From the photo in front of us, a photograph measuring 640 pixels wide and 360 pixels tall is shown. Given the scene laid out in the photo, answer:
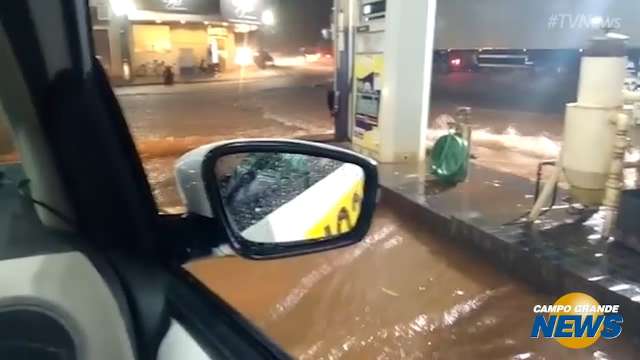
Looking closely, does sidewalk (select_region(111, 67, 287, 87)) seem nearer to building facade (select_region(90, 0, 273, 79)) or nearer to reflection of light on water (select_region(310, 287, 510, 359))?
building facade (select_region(90, 0, 273, 79))

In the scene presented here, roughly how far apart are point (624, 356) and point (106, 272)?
258cm

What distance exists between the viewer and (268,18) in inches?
605

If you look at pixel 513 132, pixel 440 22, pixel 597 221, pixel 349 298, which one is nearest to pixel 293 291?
pixel 349 298

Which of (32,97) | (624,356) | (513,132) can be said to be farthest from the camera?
(513,132)

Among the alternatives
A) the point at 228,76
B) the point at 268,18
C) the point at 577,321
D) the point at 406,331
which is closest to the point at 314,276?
the point at 406,331

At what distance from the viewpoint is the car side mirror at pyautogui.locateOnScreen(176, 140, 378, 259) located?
0.79 meters

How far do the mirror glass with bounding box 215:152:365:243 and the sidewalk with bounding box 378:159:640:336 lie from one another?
212 centimetres

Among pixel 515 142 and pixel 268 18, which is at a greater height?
pixel 268 18

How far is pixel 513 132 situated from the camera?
9.04m

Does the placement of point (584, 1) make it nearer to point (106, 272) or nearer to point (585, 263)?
point (585, 263)

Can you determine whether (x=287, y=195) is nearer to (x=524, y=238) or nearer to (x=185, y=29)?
(x=524, y=238)

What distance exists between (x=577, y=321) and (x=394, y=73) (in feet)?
10.6

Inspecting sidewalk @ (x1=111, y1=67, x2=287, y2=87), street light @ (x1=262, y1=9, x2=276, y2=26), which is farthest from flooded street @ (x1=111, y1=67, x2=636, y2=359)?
sidewalk @ (x1=111, y1=67, x2=287, y2=87)

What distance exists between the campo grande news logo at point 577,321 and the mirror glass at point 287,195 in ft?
6.57
